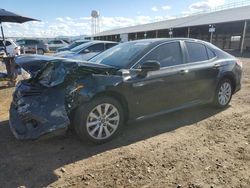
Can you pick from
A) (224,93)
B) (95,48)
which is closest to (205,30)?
(95,48)

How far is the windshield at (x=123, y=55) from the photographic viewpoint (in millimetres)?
4715

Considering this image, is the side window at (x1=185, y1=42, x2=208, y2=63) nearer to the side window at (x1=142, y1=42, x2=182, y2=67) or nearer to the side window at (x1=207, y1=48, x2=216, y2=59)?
the side window at (x1=207, y1=48, x2=216, y2=59)

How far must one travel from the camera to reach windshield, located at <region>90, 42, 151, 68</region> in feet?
15.5

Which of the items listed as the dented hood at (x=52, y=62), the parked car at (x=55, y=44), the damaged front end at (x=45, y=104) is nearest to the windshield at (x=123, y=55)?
the dented hood at (x=52, y=62)

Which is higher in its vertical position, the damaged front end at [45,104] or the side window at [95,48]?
the side window at [95,48]

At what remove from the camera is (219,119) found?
18.1 feet

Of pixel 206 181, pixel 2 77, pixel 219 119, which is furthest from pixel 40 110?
pixel 2 77

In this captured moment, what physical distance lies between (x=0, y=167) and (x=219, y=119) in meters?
4.09

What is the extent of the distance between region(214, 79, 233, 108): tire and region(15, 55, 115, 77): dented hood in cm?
276

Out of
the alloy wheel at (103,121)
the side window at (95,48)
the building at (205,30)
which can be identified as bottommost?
the alloy wheel at (103,121)

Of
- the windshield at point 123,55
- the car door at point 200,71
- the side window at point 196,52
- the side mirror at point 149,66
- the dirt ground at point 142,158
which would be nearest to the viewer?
the dirt ground at point 142,158

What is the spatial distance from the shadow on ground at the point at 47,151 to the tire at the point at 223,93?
0.92 meters

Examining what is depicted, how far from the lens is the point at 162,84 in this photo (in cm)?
482

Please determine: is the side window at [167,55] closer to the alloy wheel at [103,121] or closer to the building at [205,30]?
the alloy wheel at [103,121]
